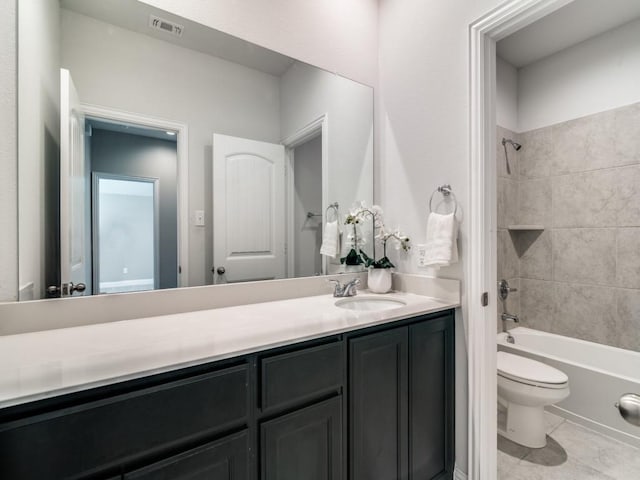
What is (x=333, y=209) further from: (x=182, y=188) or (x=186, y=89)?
(x=186, y=89)

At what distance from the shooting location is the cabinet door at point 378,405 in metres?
1.10

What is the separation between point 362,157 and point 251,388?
1.51 m

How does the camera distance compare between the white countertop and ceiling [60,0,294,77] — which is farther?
ceiling [60,0,294,77]

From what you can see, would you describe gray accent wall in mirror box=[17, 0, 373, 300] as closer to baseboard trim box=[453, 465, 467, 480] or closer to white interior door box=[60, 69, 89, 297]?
white interior door box=[60, 69, 89, 297]

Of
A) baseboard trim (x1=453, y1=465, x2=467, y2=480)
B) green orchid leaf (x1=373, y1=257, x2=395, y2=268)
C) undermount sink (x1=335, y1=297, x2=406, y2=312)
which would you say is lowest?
baseboard trim (x1=453, y1=465, x2=467, y2=480)

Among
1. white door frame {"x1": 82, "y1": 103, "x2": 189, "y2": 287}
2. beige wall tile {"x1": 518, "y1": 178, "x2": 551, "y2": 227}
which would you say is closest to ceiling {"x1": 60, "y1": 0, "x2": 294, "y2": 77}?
white door frame {"x1": 82, "y1": 103, "x2": 189, "y2": 287}

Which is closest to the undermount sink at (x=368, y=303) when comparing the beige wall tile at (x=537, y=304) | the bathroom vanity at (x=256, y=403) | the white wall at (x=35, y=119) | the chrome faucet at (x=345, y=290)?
the chrome faucet at (x=345, y=290)

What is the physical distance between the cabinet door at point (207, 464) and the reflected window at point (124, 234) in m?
0.68

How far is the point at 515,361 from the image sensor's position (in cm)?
200

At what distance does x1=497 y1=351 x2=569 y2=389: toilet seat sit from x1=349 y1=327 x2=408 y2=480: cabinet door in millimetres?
960

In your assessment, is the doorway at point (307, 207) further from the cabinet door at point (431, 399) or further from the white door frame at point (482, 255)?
the white door frame at point (482, 255)

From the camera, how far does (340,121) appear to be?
6.13 feet

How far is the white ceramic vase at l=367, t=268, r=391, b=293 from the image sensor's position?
1.71 m

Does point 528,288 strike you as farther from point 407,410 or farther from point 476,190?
point 407,410
